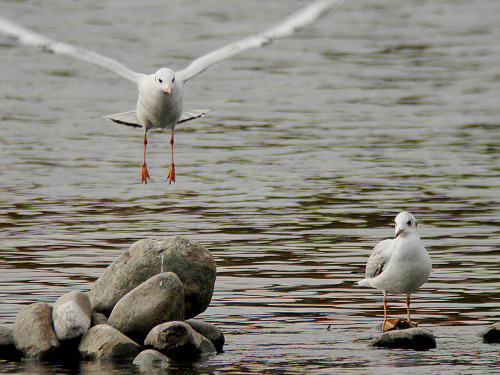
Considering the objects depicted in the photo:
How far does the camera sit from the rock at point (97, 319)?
1421 cm

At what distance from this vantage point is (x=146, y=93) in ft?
57.3

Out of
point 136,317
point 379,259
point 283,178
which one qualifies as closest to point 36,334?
point 136,317

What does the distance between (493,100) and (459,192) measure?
14.7m

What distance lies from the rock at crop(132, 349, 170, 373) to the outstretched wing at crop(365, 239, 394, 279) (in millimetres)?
3228

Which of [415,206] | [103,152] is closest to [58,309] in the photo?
[415,206]

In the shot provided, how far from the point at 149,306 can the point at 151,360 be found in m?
0.94

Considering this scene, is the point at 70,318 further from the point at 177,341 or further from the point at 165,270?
the point at 165,270

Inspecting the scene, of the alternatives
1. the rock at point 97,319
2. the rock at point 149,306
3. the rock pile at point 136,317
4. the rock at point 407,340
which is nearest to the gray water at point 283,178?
the rock at point 407,340

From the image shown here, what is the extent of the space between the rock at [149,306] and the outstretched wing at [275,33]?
466 centimetres

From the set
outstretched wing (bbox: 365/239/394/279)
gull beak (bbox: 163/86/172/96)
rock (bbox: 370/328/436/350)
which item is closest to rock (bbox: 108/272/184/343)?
rock (bbox: 370/328/436/350)

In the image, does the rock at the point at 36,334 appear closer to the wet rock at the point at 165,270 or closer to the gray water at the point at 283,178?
the gray water at the point at 283,178

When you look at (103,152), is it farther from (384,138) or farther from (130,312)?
(130,312)

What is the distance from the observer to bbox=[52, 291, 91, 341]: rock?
13.6 m

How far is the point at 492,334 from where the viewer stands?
1370 cm
